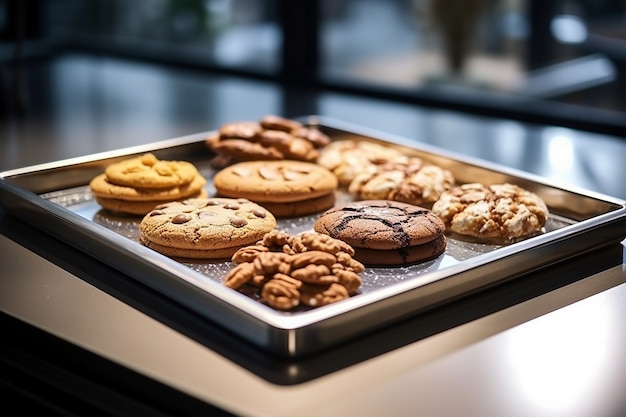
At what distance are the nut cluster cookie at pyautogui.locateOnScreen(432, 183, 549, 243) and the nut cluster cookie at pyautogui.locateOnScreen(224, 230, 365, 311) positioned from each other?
0.22m

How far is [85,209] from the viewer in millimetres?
1388

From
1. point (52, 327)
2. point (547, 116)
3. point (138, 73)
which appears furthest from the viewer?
point (138, 73)

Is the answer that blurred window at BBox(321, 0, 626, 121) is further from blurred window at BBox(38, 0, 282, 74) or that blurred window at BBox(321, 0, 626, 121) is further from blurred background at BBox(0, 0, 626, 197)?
blurred window at BBox(38, 0, 282, 74)

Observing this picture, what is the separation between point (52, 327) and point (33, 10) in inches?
80.0

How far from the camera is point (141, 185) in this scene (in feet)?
4.41

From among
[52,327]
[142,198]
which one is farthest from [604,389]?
[142,198]

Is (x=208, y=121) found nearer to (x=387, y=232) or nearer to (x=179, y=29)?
(x=179, y=29)

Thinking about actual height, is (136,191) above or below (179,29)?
below

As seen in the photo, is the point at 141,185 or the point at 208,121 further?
the point at 208,121

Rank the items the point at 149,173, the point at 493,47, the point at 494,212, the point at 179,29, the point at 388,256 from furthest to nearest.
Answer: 1. the point at 179,29
2. the point at 493,47
3. the point at 149,173
4. the point at 494,212
5. the point at 388,256

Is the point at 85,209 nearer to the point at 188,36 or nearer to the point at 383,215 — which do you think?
the point at 383,215

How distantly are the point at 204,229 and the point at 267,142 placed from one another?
1.41ft

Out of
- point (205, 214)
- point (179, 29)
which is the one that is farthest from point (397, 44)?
point (205, 214)

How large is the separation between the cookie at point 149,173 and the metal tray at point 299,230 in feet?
0.18
